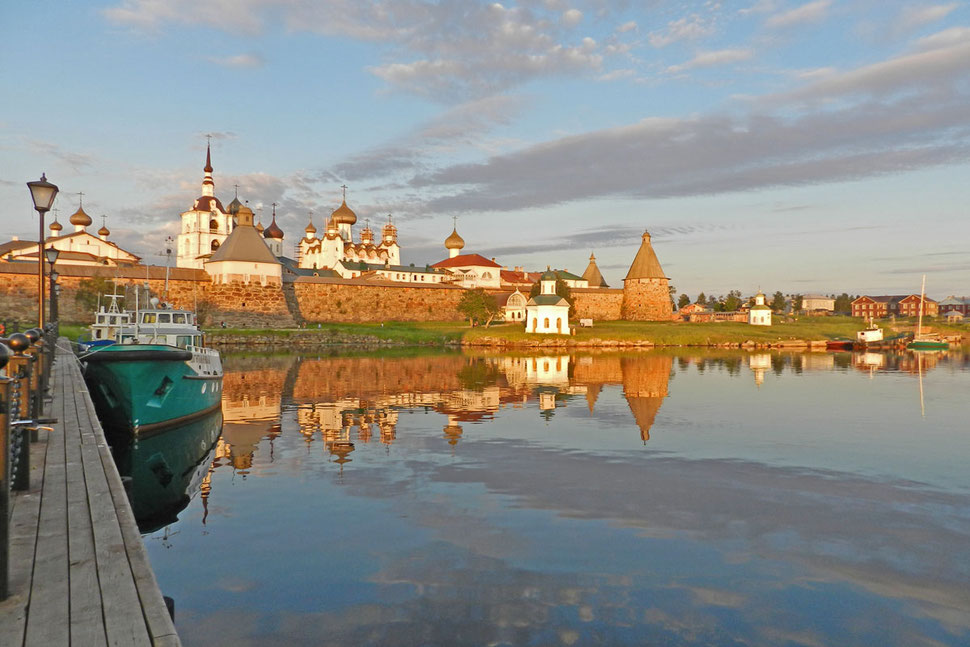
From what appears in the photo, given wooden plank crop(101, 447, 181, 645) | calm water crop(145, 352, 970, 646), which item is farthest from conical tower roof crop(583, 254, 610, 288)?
wooden plank crop(101, 447, 181, 645)

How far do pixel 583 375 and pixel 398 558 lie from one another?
27.4 m

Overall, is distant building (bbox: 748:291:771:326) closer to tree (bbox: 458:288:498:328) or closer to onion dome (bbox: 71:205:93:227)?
tree (bbox: 458:288:498:328)

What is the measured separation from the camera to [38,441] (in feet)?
33.4

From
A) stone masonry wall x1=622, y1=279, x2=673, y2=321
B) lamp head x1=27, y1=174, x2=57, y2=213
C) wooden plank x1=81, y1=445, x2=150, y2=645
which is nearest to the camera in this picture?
wooden plank x1=81, y1=445, x2=150, y2=645

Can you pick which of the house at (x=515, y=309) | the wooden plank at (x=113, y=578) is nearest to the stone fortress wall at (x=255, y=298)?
the house at (x=515, y=309)

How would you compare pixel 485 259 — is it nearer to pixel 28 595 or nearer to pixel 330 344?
Result: pixel 330 344

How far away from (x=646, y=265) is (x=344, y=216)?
49.6 m

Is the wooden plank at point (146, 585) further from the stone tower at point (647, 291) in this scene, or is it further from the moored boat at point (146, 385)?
the stone tower at point (647, 291)

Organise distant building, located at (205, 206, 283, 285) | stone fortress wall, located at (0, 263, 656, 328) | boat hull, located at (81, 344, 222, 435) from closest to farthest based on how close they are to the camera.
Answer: boat hull, located at (81, 344, 222, 435)
stone fortress wall, located at (0, 263, 656, 328)
distant building, located at (205, 206, 283, 285)

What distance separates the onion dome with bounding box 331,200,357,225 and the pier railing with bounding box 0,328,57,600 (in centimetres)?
9566

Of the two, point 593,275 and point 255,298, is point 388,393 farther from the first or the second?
point 593,275

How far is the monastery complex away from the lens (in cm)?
6462

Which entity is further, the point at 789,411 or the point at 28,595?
the point at 789,411

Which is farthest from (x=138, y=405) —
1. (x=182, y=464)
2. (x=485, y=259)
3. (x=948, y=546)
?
(x=485, y=259)
